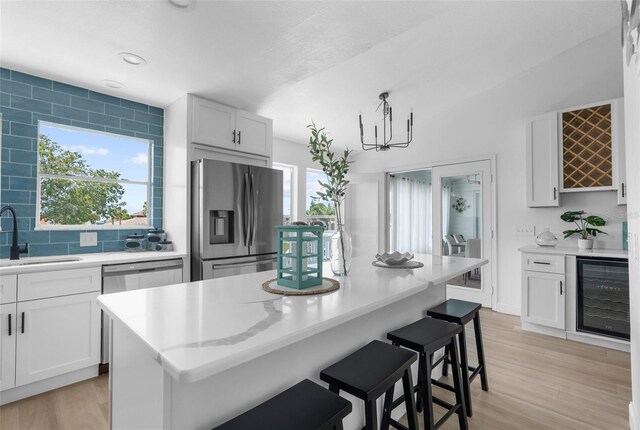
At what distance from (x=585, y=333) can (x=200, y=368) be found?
152 inches

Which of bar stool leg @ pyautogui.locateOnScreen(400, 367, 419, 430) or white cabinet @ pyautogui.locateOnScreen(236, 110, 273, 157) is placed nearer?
bar stool leg @ pyautogui.locateOnScreen(400, 367, 419, 430)

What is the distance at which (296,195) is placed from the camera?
15.7ft

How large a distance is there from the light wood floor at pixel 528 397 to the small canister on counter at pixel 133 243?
3.70ft

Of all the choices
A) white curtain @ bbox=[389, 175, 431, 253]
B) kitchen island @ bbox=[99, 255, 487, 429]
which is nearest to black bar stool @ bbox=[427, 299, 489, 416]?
kitchen island @ bbox=[99, 255, 487, 429]

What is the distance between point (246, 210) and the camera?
127 inches

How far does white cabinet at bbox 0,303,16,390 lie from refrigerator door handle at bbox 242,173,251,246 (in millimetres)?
1748

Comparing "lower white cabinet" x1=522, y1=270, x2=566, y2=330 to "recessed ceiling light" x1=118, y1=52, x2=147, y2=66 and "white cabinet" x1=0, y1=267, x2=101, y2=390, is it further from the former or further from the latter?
"recessed ceiling light" x1=118, y1=52, x2=147, y2=66

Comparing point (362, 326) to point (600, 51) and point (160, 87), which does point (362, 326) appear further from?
point (600, 51)

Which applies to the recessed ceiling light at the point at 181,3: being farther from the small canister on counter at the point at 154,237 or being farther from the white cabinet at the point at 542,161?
the white cabinet at the point at 542,161

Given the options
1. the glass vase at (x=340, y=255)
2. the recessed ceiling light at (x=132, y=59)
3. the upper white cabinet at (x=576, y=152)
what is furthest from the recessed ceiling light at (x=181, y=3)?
the upper white cabinet at (x=576, y=152)

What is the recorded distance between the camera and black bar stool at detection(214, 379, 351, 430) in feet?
3.12

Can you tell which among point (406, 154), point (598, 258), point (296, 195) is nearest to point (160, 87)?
point (296, 195)

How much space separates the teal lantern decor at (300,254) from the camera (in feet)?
4.67

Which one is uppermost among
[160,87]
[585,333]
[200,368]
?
[160,87]
